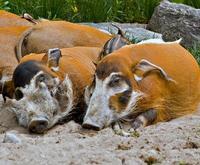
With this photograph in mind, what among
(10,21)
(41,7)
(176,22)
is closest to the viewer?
(10,21)

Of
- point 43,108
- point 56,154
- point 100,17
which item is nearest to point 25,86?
point 43,108

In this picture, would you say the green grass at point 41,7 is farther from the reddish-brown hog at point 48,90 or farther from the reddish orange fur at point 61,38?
the reddish-brown hog at point 48,90

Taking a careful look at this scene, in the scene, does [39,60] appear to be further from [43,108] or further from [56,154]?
[56,154]

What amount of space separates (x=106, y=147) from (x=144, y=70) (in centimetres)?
104

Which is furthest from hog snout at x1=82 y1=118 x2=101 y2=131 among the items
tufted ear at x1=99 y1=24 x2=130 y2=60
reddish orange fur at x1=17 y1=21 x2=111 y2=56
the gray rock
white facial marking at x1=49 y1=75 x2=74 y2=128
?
the gray rock

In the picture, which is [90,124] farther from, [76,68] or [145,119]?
[76,68]

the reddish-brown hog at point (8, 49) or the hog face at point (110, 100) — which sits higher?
the hog face at point (110, 100)

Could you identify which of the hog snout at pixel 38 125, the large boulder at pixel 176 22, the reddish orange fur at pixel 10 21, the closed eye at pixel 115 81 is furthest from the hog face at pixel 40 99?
the large boulder at pixel 176 22

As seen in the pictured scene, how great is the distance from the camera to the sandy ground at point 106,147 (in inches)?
183

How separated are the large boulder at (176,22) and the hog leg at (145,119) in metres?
4.06

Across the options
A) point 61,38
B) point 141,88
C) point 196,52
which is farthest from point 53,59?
point 196,52

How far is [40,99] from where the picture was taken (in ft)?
18.9

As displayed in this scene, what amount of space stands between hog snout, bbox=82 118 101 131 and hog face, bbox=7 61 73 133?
0.94 feet

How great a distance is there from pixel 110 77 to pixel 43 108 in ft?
1.65
